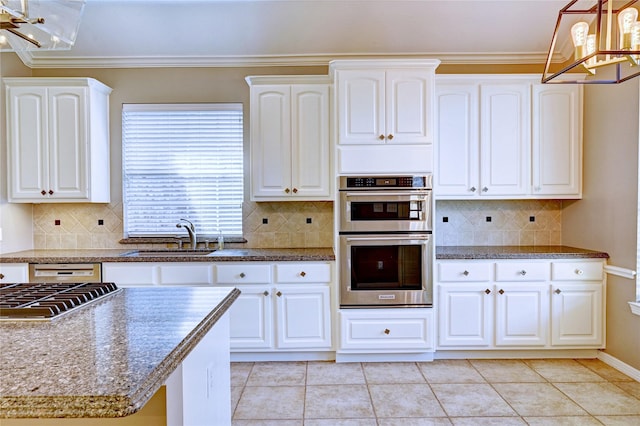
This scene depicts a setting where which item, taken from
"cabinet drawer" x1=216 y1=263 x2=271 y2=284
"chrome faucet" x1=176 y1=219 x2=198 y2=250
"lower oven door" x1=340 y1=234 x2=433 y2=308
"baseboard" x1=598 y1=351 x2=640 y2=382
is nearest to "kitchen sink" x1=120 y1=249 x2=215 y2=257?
"chrome faucet" x1=176 y1=219 x2=198 y2=250

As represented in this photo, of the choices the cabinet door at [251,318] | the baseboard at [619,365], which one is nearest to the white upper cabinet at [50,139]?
the cabinet door at [251,318]

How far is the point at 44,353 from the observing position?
Answer: 1075 mm

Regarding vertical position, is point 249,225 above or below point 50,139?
below

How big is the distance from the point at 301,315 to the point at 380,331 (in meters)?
0.67

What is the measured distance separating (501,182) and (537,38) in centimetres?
139

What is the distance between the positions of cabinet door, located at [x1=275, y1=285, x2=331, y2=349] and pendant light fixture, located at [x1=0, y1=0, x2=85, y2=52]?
2240 mm

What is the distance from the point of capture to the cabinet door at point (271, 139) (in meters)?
3.53

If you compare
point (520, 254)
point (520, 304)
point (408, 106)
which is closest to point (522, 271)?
point (520, 254)

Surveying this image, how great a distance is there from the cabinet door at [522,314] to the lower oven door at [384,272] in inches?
24.6

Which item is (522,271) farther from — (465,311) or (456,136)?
(456,136)

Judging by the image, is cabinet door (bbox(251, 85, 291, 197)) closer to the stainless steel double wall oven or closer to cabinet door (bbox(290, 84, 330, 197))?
cabinet door (bbox(290, 84, 330, 197))

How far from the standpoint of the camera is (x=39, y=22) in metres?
1.66

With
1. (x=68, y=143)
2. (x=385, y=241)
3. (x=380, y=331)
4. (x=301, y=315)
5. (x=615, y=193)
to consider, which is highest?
(x=68, y=143)

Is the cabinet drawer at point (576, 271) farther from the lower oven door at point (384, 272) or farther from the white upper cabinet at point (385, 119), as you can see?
the white upper cabinet at point (385, 119)
